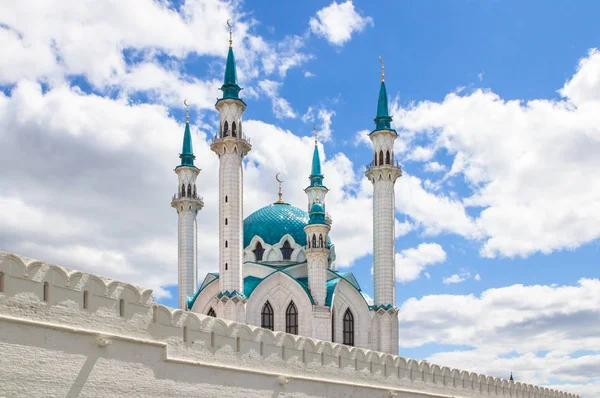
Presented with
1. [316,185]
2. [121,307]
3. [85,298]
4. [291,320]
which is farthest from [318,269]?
[85,298]

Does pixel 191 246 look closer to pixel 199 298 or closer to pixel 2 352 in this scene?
pixel 199 298

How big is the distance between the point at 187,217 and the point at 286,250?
5.74m

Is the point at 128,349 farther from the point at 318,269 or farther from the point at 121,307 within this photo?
the point at 318,269

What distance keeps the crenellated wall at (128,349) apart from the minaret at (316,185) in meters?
30.2

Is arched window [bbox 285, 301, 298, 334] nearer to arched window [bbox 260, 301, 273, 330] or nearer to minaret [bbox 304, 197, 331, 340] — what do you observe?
arched window [bbox 260, 301, 273, 330]

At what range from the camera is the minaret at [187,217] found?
40.0 meters

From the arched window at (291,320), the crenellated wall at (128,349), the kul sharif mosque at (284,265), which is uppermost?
the kul sharif mosque at (284,265)

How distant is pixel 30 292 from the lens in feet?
38.1

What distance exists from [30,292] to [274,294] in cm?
2701

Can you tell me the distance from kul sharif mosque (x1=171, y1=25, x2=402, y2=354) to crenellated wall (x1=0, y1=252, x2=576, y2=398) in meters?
16.4

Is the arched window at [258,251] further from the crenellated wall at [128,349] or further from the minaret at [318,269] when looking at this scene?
the crenellated wall at [128,349]

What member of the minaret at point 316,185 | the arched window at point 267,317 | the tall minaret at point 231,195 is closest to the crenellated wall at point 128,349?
the tall minaret at point 231,195

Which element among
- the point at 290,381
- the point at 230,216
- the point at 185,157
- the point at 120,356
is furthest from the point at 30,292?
the point at 185,157

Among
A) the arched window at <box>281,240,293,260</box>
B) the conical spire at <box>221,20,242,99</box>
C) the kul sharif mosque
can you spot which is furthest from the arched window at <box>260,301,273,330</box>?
the conical spire at <box>221,20,242,99</box>
